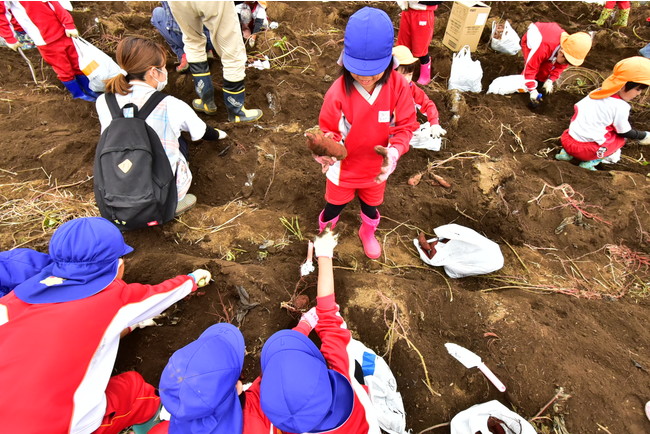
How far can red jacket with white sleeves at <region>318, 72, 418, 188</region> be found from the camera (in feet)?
6.69

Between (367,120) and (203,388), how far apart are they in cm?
172

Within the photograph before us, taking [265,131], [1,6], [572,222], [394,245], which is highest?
[1,6]

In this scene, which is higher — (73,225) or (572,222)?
(73,225)

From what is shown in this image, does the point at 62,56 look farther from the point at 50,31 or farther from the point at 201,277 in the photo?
the point at 201,277

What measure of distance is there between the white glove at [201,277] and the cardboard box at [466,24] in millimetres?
5095

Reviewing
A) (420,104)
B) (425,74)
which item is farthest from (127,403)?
(425,74)

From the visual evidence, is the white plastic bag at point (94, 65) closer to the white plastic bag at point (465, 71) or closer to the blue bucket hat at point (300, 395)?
the blue bucket hat at point (300, 395)

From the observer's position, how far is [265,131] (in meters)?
3.89

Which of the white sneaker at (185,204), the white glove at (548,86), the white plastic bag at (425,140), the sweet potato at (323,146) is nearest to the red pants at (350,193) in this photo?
the sweet potato at (323,146)

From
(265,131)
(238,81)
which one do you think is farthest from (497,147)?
(238,81)

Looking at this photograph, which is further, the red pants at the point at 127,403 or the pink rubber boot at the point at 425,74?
the pink rubber boot at the point at 425,74

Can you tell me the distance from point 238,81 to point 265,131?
61 centimetres

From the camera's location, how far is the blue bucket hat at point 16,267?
5.95 feet

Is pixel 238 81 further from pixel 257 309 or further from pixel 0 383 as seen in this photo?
pixel 0 383
